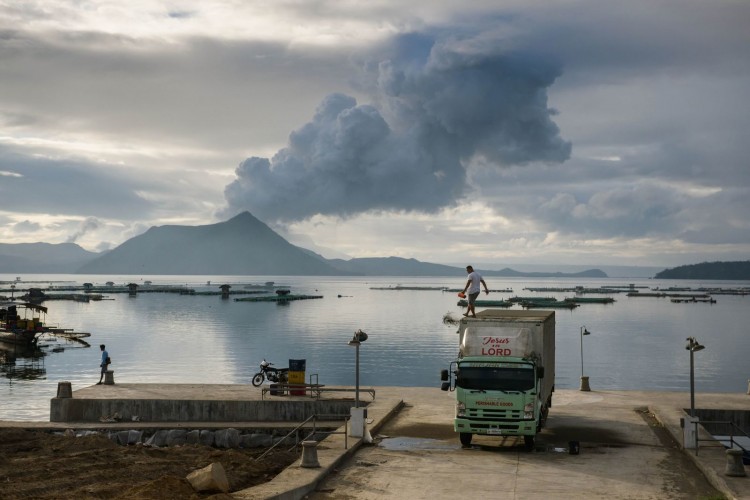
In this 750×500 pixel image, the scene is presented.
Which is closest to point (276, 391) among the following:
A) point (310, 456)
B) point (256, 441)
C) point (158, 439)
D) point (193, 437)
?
point (256, 441)

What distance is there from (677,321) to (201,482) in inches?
6029

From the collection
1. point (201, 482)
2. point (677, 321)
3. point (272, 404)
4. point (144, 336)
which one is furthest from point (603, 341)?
point (201, 482)

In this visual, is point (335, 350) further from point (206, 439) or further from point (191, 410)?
point (206, 439)

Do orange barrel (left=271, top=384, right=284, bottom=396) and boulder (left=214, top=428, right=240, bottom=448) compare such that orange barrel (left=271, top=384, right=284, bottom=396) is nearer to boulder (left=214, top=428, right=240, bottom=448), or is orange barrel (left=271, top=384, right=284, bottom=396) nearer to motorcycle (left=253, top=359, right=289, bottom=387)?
motorcycle (left=253, top=359, right=289, bottom=387)

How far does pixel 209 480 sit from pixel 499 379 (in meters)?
10.2

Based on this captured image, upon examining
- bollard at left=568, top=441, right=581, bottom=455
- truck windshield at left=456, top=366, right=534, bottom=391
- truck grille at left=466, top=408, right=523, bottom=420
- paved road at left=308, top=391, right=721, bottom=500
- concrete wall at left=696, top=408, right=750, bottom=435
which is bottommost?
concrete wall at left=696, top=408, right=750, bottom=435

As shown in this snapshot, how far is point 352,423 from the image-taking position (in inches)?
1077

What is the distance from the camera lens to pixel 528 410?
25.1 m

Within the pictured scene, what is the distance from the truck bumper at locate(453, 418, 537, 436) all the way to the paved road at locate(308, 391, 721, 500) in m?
0.68

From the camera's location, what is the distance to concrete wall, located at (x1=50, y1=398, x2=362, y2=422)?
36594 millimetres

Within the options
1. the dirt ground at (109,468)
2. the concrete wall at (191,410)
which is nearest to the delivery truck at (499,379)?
the dirt ground at (109,468)

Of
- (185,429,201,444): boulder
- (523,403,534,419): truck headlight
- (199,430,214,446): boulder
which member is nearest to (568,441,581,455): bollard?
(523,403,534,419): truck headlight

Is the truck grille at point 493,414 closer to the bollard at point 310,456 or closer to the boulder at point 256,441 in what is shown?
the bollard at point 310,456

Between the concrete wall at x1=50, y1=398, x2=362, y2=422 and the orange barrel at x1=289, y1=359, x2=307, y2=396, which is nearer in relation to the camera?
the concrete wall at x1=50, y1=398, x2=362, y2=422
